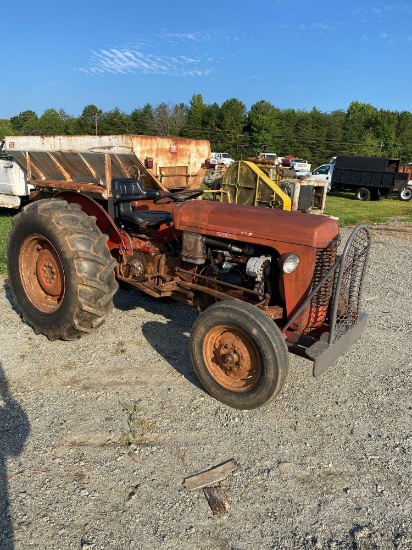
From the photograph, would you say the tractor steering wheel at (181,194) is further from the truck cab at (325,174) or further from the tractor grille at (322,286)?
the truck cab at (325,174)

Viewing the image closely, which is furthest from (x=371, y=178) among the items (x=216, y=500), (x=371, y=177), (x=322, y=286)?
(x=216, y=500)

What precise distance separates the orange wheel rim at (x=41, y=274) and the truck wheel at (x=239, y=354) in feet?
5.50

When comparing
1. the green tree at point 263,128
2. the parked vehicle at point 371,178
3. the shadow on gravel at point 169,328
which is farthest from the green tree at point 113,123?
the shadow on gravel at point 169,328

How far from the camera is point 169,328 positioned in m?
4.86

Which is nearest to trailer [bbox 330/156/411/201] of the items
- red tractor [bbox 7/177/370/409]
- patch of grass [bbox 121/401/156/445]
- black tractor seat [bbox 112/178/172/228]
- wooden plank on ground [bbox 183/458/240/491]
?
red tractor [bbox 7/177/370/409]

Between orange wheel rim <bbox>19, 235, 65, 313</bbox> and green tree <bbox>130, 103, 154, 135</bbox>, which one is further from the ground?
green tree <bbox>130, 103, 154, 135</bbox>

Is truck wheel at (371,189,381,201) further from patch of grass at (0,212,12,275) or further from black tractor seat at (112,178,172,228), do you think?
black tractor seat at (112,178,172,228)

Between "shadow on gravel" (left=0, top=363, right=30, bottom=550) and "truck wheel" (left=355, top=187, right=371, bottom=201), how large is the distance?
1953 cm

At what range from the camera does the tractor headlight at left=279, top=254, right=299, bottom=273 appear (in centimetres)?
335

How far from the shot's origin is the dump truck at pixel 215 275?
3.29m

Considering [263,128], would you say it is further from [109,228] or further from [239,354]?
[239,354]

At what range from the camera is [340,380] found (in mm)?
3961

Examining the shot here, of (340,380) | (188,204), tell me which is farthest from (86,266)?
(340,380)

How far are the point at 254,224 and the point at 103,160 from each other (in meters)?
4.86
